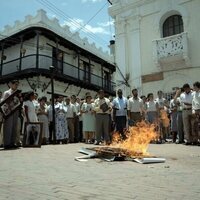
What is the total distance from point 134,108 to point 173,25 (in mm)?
7592

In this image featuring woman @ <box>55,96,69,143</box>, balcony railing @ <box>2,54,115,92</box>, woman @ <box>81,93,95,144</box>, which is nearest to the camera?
woman @ <box>81,93,95,144</box>

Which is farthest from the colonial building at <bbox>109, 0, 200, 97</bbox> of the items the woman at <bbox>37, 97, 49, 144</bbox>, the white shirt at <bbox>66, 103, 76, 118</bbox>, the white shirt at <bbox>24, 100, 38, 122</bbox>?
the white shirt at <bbox>24, 100, 38, 122</bbox>

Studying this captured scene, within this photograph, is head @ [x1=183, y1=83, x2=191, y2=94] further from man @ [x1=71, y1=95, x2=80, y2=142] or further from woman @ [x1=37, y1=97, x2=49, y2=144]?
woman @ [x1=37, y1=97, x2=49, y2=144]

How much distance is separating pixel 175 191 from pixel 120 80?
14483mm

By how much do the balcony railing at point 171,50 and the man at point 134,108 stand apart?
18.3 ft

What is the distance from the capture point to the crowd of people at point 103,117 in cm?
938

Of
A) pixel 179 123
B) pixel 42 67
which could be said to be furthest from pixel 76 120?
pixel 42 67

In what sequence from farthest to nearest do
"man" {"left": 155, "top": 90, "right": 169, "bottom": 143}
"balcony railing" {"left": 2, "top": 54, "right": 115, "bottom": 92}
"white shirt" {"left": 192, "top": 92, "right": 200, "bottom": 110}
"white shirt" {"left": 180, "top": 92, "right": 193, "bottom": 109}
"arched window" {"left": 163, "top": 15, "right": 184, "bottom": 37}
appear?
"balcony railing" {"left": 2, "top": 54, "right": 115, "bottom": 92}
"arched window" {"left": 163, "top": 15, "right": 184, "bottom": 37}
"man" {"left": 155, "top": 90, "right": 169, "bottom": 143}
"white shirt" {"left": 180, "top": 92, "right": 193, "bottom": 109}
"white shirt" {"left": 192, "top": 92, "right": 200, "bottom": 110}

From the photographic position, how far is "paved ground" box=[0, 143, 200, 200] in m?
3.37

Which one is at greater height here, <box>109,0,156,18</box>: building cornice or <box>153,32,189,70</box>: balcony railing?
<box>109,0,156,18</box>: building cornice

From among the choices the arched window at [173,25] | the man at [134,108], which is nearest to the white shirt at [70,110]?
the man at [134,108]

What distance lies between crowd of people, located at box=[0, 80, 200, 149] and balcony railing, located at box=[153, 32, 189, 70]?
462 cm

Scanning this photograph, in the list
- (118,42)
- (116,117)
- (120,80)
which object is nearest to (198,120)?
(116,117)

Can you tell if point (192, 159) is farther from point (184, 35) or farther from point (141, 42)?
point (141, 42)
